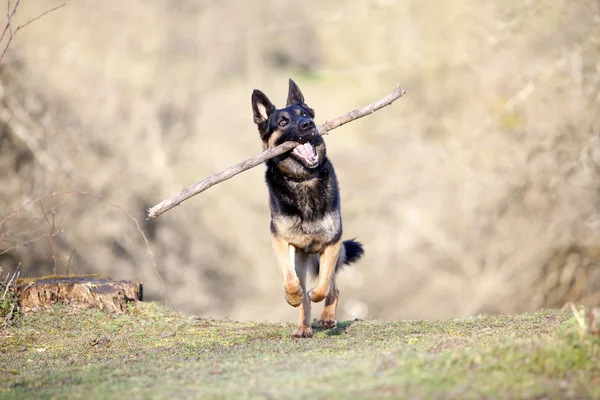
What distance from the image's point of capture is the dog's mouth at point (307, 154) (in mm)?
7336

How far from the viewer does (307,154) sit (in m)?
7.37

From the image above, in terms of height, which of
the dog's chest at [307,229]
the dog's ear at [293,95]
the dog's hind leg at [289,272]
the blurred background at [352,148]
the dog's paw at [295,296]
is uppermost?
the blurred background at [352,148]

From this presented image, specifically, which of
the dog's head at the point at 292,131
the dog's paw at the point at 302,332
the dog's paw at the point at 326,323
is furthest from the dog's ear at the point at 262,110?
the dog's paw at the point at 302,332

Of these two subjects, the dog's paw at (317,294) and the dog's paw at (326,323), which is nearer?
the dog's paw at (317,294)

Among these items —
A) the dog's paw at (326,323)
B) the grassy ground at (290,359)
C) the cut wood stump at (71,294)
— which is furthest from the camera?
the cut wood stump at (71,294)

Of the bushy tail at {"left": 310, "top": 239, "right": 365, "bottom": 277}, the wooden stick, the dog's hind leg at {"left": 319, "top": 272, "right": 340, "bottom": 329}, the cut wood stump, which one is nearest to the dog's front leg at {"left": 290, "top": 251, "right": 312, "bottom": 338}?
the dog's hind leg at {"left": 319, "top": 272, "right": 340, "bottom": 329}

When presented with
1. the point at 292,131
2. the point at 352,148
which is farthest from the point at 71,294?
the point at 352,148

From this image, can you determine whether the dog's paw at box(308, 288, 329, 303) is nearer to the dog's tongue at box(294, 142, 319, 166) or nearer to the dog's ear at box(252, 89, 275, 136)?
the dog's tongue at box(294, 142, 319, 166)

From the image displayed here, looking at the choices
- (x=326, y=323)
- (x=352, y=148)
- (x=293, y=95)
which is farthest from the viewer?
(x=352, y=148)

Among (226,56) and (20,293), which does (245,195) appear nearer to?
(226,56)

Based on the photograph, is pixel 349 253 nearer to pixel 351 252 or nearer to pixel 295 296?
pixel 351 252

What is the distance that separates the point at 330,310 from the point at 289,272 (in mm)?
816

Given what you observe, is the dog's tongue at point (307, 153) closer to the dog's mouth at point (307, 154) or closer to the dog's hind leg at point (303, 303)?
the dog's mouth at point (307, 154)

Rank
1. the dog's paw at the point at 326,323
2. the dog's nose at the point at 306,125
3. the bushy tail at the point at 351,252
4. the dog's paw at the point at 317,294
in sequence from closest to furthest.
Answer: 1. the dog's paw at the point at 317,294
2. the dog's nose at the point at 306,125
3. the dog's paw at the point at 326,323
4. the bushy tail at the point at 351,252
